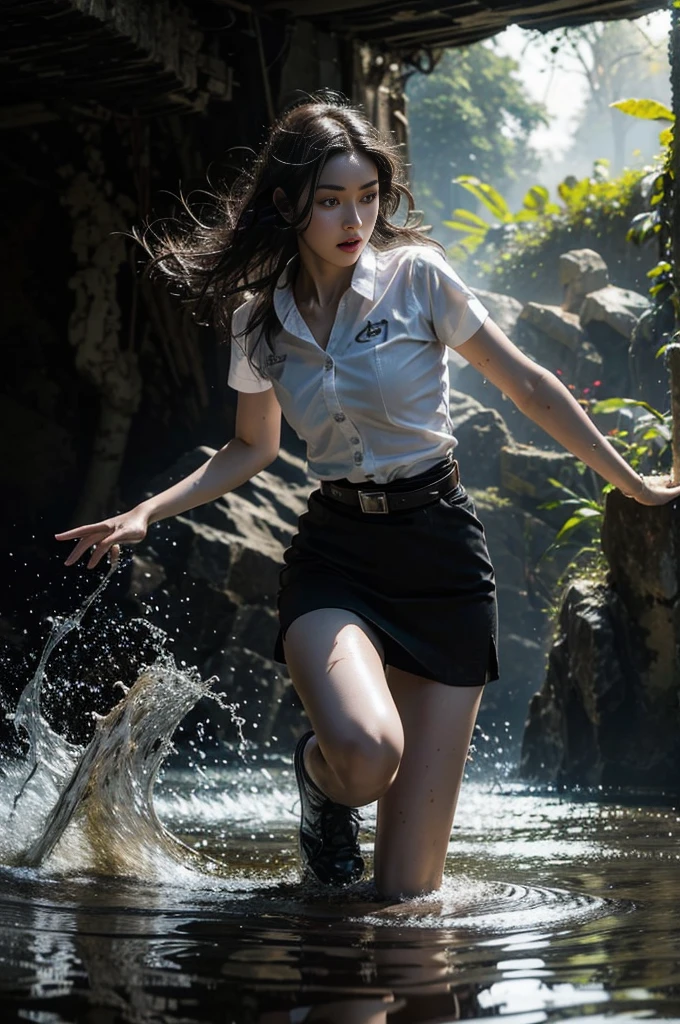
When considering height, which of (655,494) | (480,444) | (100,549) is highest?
(480,444)

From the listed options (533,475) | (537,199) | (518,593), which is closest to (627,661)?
(518,593)

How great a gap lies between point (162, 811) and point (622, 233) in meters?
15.8

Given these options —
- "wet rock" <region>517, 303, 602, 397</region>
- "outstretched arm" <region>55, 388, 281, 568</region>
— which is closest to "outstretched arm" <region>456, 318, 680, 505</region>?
"outstretched arm" <region>55, 388, 281, 568</region>

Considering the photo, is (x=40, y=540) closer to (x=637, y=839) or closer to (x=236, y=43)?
(x=236, y=43)

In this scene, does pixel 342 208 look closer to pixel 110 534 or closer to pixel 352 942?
pixel 110 534

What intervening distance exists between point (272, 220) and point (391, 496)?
82cm

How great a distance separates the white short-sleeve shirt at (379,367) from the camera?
11.3ft

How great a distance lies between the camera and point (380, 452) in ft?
11.3

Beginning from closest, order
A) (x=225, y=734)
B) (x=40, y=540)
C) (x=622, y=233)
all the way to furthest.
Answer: (x=225, y=734) < (x=40, y=540) < (x=622, y=233)

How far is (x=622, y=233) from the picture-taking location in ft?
66.3

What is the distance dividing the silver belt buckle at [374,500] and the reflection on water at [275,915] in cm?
96

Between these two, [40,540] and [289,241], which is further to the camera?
[40,540]

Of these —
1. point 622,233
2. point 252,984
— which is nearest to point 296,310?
point 252,984

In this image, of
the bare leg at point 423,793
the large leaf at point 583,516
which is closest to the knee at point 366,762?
the bare leg at point 423,793
